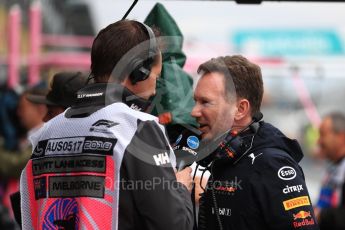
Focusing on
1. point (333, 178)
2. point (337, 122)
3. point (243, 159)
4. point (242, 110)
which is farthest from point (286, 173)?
point (337, 122)

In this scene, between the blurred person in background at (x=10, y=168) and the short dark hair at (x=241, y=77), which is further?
the blurred person in background at (x=10, y=168)

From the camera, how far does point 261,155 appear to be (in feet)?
10.0

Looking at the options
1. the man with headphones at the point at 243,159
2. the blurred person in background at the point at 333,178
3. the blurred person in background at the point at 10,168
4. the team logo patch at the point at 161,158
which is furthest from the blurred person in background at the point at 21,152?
the team logo patch at the point at 161,158

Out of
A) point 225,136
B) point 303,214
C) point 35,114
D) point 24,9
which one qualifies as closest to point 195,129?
point 225,136

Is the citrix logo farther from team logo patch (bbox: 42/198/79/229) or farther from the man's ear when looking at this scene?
team logo patch (bbox: 42/198/79/229)

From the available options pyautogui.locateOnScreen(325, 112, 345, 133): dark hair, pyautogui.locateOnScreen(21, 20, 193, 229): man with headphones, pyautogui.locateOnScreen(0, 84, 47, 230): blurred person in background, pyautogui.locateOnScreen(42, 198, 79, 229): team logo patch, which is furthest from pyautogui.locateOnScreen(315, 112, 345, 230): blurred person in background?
pyautogui.locateOnScreen(42, 198, 79, 229): team logo patch

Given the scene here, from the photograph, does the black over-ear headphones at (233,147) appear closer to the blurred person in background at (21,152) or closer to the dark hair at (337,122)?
the blurred person in background at (21,152)

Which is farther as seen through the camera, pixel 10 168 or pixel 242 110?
pixel 10 168

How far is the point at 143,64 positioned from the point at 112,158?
0.38 m

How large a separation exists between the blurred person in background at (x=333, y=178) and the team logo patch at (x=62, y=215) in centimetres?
385

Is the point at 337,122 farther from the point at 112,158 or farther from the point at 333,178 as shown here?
the point at 112,158

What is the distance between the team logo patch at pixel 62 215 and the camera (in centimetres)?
271

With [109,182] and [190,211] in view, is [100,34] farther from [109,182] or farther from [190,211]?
[190,211]

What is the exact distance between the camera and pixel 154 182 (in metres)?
2.60
